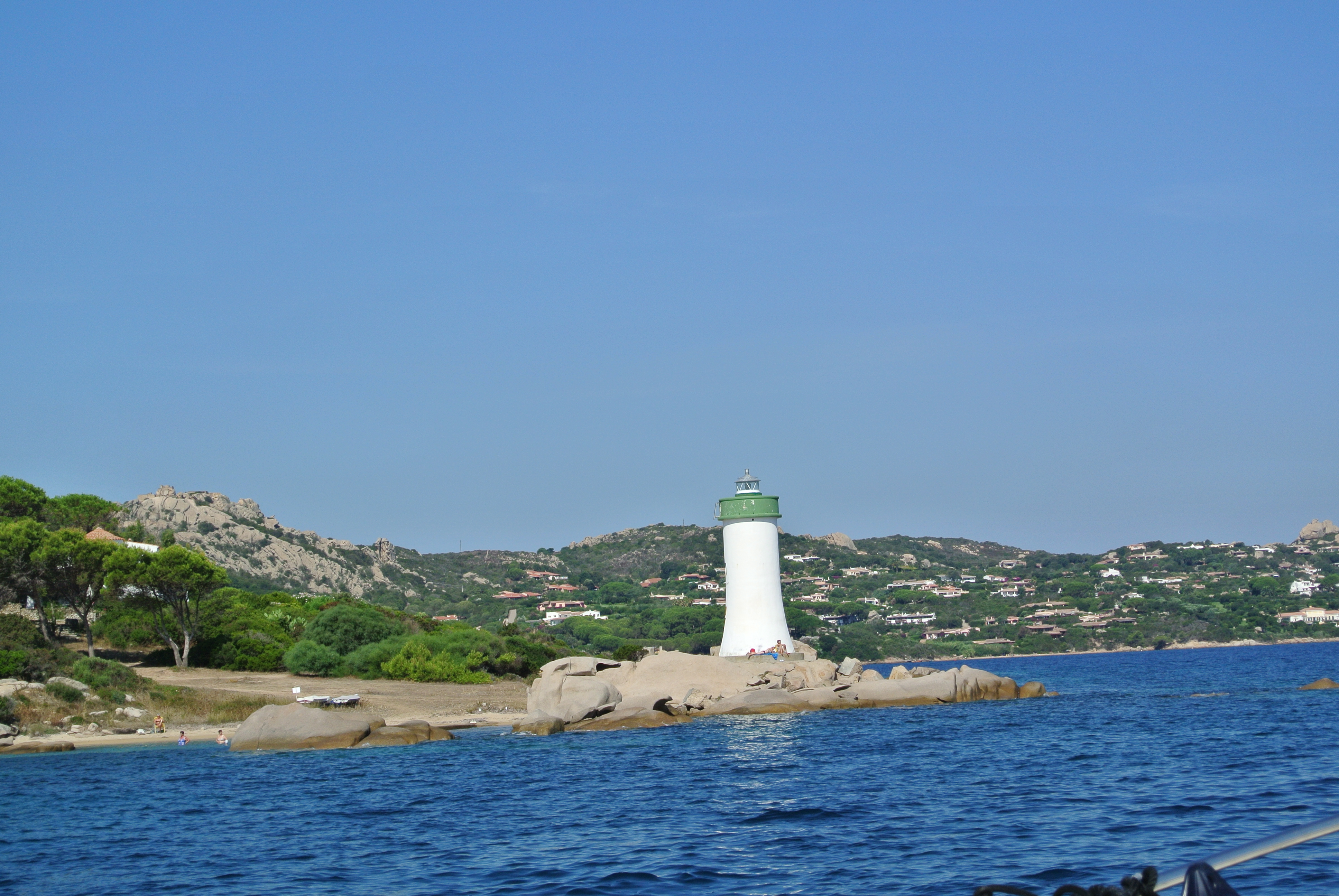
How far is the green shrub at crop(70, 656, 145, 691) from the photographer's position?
125 feet

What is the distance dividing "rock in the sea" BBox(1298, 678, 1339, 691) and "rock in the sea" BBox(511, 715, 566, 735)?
26.2 meters

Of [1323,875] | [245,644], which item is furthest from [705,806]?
[245,644]

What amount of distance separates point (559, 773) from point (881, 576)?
12536cm

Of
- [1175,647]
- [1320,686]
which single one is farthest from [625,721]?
[1175,647]

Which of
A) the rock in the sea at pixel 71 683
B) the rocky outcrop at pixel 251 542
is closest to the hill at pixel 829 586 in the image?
the rocky outcrop at pixel 251 542

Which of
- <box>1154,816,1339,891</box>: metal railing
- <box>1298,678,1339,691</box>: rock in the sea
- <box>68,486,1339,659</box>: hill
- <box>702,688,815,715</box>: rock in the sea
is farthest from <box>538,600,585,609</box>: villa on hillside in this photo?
<box>1154,816,1339,891</box>: metal railing

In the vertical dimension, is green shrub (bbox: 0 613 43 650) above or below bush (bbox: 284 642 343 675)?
above

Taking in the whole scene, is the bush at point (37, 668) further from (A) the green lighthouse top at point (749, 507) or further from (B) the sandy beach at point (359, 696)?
(A) the green lighthouse top at point (749, 507)

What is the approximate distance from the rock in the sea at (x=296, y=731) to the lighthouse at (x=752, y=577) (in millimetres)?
15824

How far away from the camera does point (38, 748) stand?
31.7 meters

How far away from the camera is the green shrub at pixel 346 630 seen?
4828cm

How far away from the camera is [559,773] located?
25109 millimetres

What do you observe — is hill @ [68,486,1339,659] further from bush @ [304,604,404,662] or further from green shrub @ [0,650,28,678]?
green shrub @ [0,650,28,678]

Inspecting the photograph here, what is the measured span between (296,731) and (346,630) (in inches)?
701
